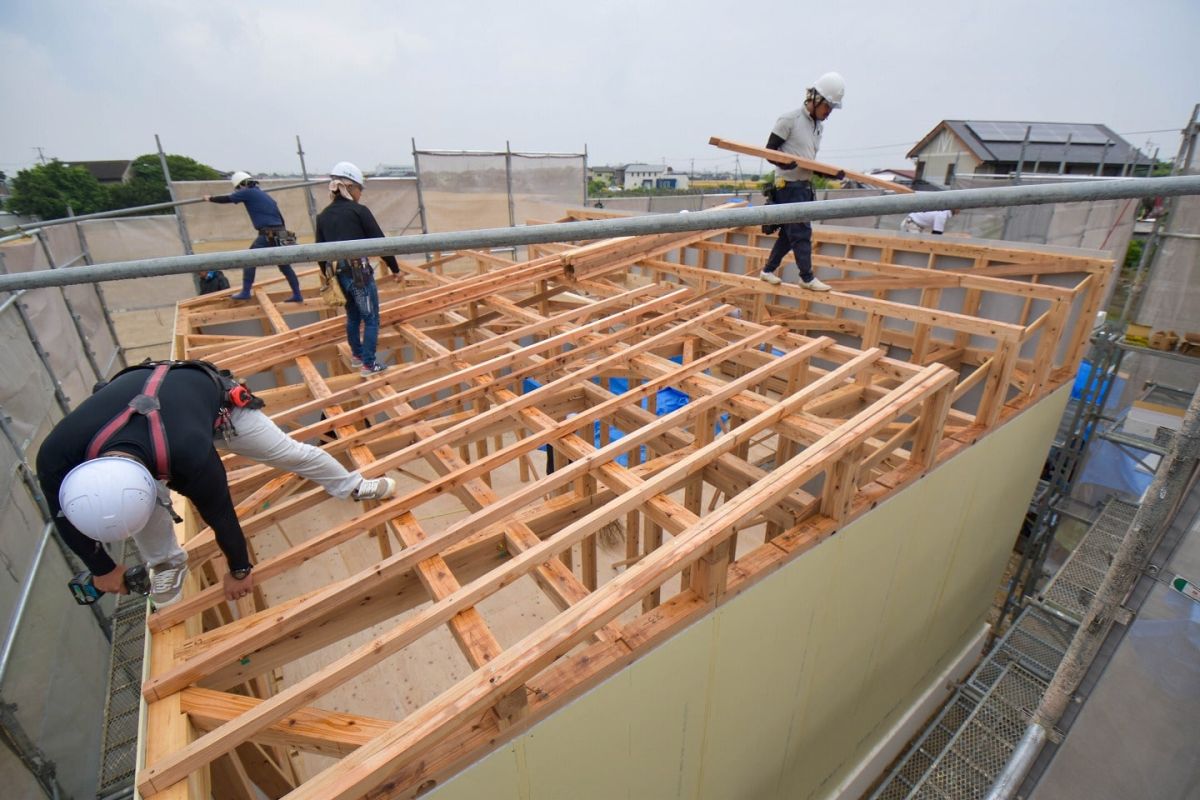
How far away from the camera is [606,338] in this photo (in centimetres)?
488

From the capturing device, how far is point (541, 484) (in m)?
2.91

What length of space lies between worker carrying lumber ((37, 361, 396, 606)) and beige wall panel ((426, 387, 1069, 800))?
1549 millimetres

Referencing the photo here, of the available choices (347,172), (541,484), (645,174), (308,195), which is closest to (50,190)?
(308,195)

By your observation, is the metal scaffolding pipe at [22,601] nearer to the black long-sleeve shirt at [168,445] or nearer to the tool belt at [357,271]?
the black long-sleeve shirt at [168,445]

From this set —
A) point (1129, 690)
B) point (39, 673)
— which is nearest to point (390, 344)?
point (39, 673)

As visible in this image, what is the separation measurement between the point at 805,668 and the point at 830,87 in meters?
4.37

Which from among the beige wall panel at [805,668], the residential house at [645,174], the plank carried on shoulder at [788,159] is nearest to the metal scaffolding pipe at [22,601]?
the beige wall panel at [805,668]

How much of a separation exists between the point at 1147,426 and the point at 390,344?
29.7 feet

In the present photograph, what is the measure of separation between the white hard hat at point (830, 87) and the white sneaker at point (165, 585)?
533 cm

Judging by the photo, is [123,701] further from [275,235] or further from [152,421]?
[275,235]

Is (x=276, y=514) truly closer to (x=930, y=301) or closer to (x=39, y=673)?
(x=39, y=673)

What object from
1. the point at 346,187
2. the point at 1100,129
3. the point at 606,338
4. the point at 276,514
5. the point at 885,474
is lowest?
the point at 885,474

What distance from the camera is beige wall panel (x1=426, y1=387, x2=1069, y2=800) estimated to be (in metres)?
2.54

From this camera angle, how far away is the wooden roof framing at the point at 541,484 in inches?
82.8
